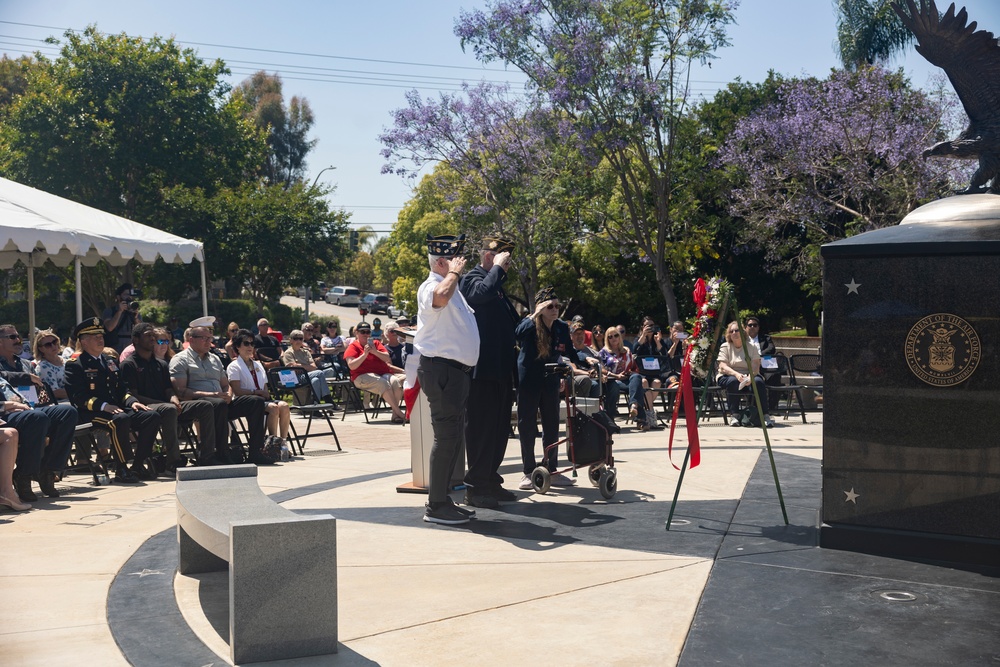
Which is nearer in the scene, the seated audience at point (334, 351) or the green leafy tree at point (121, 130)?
the seated audience at point (334, 351)

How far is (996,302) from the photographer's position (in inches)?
211

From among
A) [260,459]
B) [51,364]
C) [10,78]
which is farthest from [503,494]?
[10,78]

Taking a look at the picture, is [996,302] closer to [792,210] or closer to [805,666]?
[805,666]

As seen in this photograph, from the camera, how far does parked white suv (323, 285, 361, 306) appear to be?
84062 mm

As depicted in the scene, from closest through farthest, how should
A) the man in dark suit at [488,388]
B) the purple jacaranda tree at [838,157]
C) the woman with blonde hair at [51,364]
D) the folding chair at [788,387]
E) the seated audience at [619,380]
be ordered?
the man in dark suit at [488,388], the woman with blonde hair at [51,364], the seated audience at [619,380], the folding chair at [788,387], the purple jacaranda tree at [838,157]

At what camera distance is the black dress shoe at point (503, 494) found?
7380mm

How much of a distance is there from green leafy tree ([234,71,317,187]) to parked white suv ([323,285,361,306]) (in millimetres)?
17894

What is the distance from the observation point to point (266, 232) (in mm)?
35969

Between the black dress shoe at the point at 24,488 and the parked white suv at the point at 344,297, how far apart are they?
7599 cm

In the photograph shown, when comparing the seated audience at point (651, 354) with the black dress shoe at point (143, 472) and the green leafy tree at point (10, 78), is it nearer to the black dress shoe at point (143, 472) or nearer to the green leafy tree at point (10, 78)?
the black dress shoe at point (143, 472)

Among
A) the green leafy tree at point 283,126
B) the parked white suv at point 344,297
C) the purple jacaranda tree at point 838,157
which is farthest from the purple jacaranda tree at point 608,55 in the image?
the parked white suv at point 344,297

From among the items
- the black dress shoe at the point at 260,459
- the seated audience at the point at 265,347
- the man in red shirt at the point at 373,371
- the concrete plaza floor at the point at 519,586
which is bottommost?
the concrete plaza floor at the point at 519,586

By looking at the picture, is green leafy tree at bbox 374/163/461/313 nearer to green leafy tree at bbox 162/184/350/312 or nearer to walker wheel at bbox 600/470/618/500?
green leafy tree at bbox 162/184/350/312

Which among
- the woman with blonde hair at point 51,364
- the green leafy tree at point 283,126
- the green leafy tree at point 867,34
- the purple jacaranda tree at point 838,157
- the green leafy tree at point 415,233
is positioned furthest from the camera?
the green leafy tree at point 283,126
